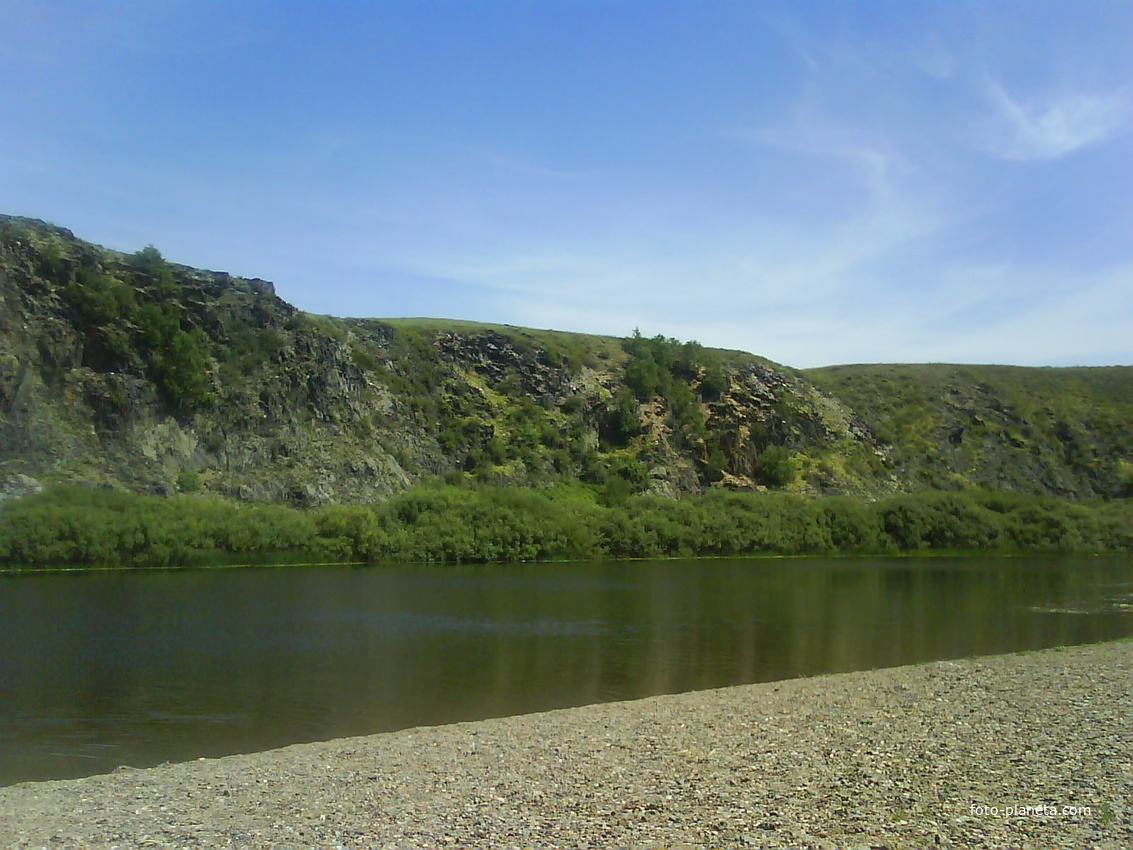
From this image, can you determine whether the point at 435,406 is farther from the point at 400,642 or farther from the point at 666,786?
the point at 666,786

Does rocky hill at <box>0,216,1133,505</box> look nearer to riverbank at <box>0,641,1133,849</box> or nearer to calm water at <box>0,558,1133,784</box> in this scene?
calm water at <box>0,558,1133,784</box>

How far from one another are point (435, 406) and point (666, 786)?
289 feet

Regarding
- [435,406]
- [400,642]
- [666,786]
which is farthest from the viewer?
[435,406]

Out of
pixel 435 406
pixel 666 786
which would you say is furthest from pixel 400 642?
pixel 435 406

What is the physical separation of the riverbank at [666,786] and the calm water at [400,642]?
3438mm

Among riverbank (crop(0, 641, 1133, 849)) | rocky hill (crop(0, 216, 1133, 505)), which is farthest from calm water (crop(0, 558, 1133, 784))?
rocky hill (crop(0, 216, 1133, 505))

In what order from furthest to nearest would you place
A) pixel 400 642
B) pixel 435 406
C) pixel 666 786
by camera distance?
pixel 435 406 → pixel 400 642 → pixel 666 786

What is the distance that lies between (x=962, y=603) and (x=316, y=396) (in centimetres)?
5902

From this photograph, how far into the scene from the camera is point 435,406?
328 feet

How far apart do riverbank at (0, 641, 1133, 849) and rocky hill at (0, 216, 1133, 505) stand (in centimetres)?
5594

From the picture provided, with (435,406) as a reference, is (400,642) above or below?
below

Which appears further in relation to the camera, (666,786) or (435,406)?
(435,406)

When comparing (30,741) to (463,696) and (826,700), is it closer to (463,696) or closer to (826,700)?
(463,696)

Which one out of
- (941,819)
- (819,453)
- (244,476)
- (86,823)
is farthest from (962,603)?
(819,453)
